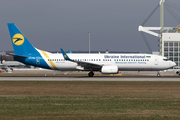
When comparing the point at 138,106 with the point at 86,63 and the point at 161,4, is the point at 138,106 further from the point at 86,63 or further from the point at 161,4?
the point at 161,4

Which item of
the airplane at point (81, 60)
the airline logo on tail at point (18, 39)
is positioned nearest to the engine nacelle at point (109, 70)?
the airplane at point (81, 60)

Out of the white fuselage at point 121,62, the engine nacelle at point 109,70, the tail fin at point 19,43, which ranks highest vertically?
the tail fin at point 19,43

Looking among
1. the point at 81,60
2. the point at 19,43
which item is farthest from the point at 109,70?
the point at 19,43

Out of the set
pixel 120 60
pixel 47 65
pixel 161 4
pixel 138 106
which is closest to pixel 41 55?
pixel 47 65

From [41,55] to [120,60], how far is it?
14.4m

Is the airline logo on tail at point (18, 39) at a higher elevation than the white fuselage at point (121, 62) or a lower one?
higher

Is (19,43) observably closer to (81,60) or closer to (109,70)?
(81,60)

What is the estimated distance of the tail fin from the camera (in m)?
47.9

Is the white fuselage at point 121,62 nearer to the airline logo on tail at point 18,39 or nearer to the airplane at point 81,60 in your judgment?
the airplane at point 81,60

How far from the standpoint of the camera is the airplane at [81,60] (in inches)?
1854

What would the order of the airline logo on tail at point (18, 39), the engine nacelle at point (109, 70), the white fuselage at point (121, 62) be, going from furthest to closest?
1. the airline logo on tail at point (18, 39)
2. the white fuselage at point (121, 62)
3. the engine nacelle at point (109, 70)

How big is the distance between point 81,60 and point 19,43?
1179 centimetres

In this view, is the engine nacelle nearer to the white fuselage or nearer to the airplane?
the airplane

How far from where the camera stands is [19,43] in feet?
158
